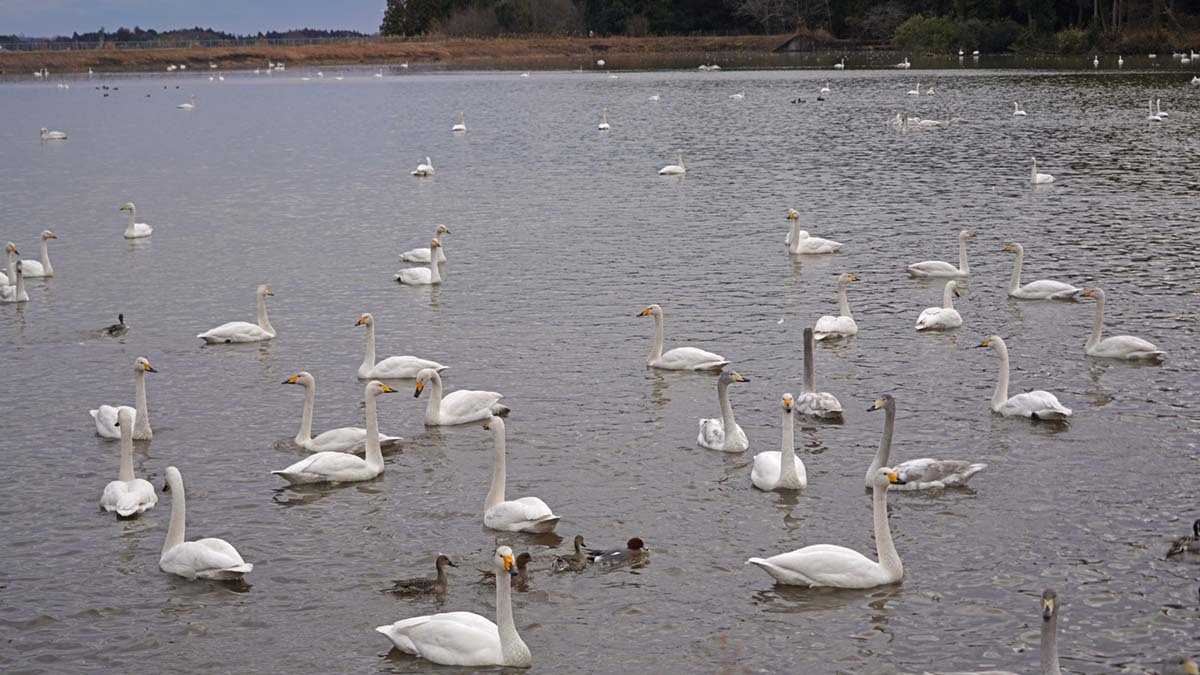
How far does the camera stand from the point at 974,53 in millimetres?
96312

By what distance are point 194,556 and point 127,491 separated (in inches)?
65.5

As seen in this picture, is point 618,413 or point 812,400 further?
point 618,413

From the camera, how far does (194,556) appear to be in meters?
10.3

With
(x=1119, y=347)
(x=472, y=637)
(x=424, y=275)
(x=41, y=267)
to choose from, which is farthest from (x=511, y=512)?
(x=41, y=267)

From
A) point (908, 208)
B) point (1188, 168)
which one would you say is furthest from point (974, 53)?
point (908, 208)

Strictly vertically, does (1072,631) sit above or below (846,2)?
below

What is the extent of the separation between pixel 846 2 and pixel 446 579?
375 ft

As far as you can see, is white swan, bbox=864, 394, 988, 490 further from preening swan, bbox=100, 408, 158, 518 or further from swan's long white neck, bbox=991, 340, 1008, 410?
preening swan, bbox=100, 408, 158, 518

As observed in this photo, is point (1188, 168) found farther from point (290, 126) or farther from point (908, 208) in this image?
point (290, 126)

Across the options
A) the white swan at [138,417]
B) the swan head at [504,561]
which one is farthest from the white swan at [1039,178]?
the swan head at [504,561]

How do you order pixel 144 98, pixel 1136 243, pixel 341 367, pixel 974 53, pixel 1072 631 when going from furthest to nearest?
pixel 974 53
pixel 144 98
pixel 1136 243
pixel 341 367
pixel 1072 631

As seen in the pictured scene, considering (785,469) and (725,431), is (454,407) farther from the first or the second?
(785,469)

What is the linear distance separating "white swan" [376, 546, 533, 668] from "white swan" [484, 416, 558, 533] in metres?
1.96

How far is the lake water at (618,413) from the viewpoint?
959 cm
